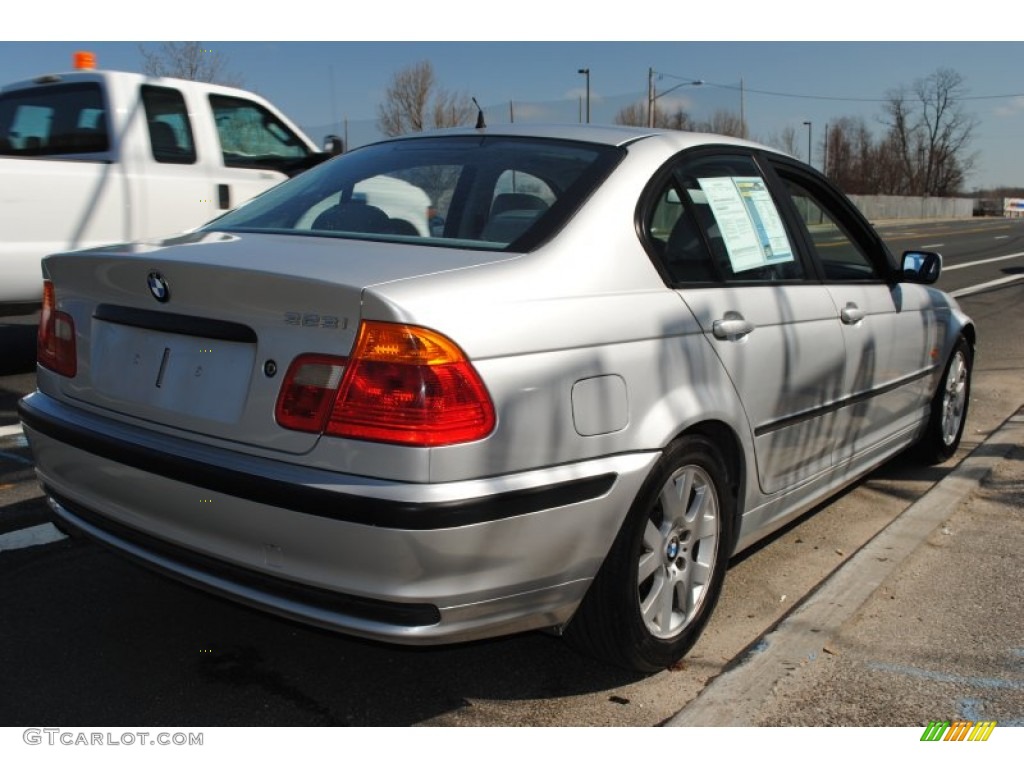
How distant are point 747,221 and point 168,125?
579cm

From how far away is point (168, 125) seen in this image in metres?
7.82

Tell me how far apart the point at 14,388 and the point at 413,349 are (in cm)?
570

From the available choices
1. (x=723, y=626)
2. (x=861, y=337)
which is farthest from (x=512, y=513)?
(x=861, y=337)

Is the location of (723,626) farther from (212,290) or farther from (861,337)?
(212,290)

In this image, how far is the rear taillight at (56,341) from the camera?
2970mm

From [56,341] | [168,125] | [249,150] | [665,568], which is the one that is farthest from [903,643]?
[249,150]

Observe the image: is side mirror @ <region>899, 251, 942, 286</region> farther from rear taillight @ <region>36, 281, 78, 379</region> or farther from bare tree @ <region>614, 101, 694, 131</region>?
bare tree @ <region>614, 101, 694, 131</region>

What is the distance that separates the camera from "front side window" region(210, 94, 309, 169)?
822 centimetres

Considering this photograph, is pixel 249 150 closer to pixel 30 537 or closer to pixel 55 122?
pixel 55 122

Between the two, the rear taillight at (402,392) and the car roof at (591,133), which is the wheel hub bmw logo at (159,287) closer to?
the rear taillight at (402,392)

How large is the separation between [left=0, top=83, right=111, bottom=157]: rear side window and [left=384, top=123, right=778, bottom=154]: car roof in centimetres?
492

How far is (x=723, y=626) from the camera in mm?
3385

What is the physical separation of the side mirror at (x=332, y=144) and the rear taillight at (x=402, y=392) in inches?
276

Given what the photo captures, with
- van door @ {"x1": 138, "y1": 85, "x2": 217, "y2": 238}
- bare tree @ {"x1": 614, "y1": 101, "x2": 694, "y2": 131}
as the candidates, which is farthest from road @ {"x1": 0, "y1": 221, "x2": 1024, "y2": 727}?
bare tree @ {"x1": 614, "y1": 101, "x2": 694, "y2": 131}
